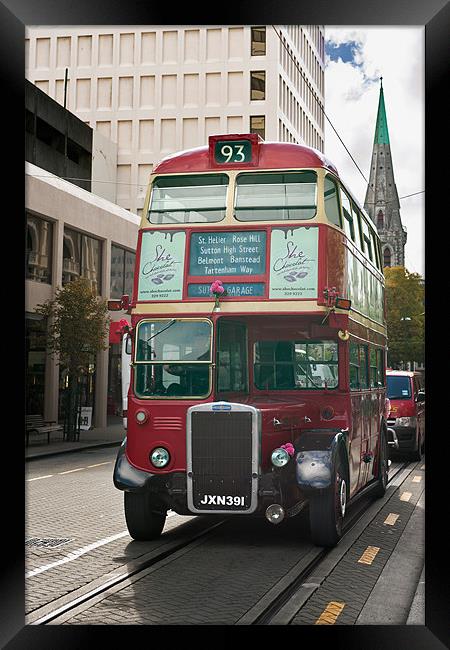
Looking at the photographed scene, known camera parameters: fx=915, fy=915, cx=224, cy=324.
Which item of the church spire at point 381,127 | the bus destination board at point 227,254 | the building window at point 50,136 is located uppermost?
the building window at point 50,136

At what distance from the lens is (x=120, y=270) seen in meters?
31.8

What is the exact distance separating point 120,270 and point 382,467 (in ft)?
64.4

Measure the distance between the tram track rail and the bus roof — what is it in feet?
13.1

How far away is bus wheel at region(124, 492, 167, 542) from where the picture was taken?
9406 millimetres

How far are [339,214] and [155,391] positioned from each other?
9.36ft

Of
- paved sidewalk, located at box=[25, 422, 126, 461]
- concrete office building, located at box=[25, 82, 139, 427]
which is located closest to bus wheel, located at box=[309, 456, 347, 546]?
paved sidewalk, located at box=[25, 422, 126, 461]

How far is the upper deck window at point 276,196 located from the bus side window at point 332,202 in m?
0.17

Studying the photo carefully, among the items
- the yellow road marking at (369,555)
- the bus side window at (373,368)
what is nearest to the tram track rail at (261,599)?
the yellow road marking at (369,555)

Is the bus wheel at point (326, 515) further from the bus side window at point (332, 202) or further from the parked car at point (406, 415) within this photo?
the parked car at point (406, 415)

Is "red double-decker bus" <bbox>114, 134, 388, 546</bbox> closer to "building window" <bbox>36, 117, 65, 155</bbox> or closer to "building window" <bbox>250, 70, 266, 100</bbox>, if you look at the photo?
"building window" <bbox>250, 70, 266, 100</bbox>

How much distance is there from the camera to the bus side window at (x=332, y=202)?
9.77 meters

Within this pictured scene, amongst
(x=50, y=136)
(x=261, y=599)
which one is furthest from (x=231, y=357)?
(x=50, y=136)

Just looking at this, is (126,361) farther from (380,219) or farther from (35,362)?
(35,362)
